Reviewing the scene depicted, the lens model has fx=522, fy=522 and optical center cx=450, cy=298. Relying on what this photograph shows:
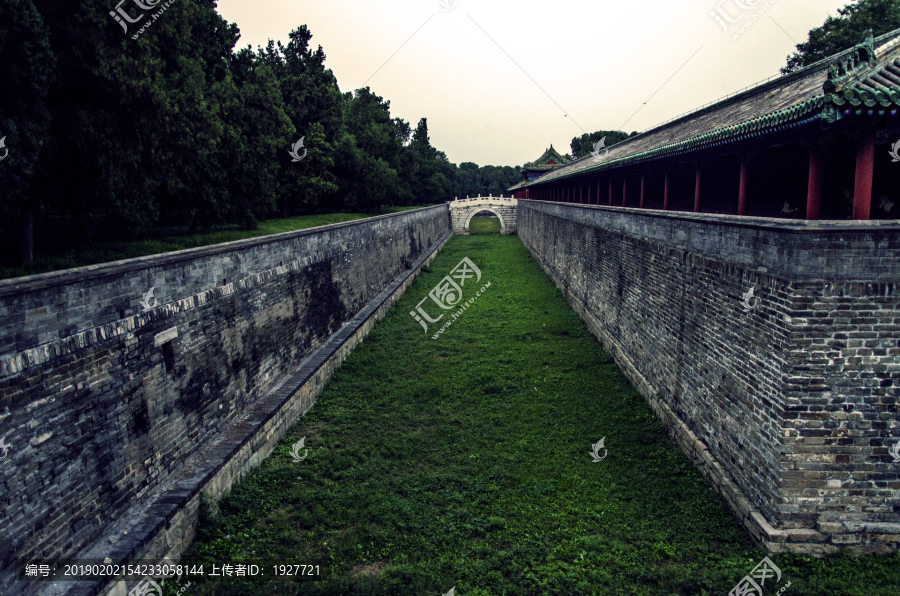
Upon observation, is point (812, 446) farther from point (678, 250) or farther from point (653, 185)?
point (653, 185)

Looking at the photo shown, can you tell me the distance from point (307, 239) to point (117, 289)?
5444 millimetres

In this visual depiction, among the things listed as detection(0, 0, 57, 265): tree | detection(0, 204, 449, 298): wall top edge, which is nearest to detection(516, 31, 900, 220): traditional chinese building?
detection(0, 204, 449, 298): wall top edge

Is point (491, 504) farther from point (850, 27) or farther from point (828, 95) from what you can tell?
point (850, 27)

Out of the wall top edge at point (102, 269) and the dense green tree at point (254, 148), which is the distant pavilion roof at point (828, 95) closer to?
the wall top edge at point (102, 269)

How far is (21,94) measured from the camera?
769cm

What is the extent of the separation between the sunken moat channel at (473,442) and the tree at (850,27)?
Result: 19.1 meters

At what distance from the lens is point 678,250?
7094 mm

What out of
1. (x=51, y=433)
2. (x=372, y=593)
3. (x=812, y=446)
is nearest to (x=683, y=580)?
(x=812, y=446)

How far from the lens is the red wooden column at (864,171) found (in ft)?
15.6

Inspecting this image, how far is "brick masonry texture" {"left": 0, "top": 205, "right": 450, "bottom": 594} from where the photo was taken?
3750 millimetres

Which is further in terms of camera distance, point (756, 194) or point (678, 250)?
point (756, 194)

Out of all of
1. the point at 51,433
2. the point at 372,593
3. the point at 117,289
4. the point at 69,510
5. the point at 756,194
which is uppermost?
the point at 756,194

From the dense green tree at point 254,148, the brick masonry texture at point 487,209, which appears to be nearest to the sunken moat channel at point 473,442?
the dense green tree at point 254,148

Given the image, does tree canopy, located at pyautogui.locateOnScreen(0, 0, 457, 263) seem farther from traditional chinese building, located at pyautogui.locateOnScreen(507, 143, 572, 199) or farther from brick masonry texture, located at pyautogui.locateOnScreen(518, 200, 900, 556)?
traditional chinese building, located at pyautogui.locateOnScreen(507, 143, 572, 199)
